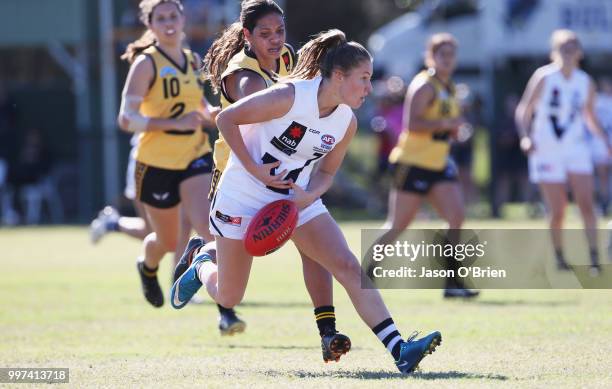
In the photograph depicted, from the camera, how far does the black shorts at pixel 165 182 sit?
9.56 m

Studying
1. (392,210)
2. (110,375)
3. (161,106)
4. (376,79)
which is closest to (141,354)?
(110,375)

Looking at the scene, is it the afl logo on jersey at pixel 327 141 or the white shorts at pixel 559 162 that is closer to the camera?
the afl logo on jersey at pixel 327 141

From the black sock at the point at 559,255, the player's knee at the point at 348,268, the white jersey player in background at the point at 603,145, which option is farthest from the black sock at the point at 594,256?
the white jersey player in background at the point at 603,145

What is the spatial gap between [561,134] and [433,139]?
5.66 feet

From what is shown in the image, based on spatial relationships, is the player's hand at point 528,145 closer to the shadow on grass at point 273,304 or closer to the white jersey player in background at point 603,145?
the shadow on grass at point 273,304

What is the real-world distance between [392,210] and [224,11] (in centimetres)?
1265

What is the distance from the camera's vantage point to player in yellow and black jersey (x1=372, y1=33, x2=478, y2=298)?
11.4 metres

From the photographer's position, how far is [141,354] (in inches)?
317

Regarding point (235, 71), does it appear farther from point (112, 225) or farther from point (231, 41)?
point (112, 225)

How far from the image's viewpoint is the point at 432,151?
1155 centimetres

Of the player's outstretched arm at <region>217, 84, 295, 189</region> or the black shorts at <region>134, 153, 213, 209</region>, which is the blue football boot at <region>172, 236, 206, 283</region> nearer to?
the black shorts at <region>134, 153, 213, 209</region>

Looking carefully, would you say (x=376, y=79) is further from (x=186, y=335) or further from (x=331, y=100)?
(x=331, y=100)

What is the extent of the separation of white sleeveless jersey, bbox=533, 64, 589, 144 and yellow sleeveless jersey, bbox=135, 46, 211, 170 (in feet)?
14.2

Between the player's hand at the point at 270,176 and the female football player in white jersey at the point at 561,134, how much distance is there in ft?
19.3
